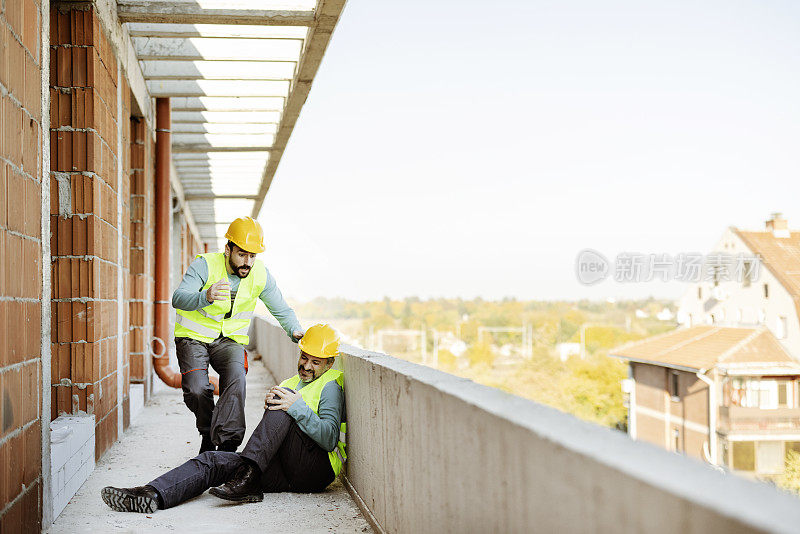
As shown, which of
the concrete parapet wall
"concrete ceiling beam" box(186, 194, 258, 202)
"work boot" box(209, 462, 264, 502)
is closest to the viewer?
the concrete parapet wall

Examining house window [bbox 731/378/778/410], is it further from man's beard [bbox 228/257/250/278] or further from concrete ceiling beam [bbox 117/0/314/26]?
man's beard [bbox 228/257/250/278]

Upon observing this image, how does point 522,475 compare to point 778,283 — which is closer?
point 522,475

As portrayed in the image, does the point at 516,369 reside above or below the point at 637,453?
below

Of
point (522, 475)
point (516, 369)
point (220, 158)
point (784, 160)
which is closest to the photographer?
point (522, 475)

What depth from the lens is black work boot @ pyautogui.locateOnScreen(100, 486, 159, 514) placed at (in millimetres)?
4645

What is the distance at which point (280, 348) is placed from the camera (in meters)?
11.6

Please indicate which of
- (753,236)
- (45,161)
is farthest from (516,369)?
(45,161)

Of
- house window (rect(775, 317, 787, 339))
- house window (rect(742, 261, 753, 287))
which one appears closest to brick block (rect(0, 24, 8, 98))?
house window (rect(775, 317, 787, 339))

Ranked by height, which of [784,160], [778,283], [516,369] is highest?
[784,160]

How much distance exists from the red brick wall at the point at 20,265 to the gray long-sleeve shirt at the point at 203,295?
59.4 inches

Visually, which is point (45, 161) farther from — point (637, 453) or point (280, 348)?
point (280, 348)

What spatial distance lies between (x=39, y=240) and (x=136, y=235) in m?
5.58

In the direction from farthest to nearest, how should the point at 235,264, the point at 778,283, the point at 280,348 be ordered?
the point at 778,283, the point at 280,348, the point at 235,264

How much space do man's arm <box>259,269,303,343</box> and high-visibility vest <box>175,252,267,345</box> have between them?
4.9 inches
